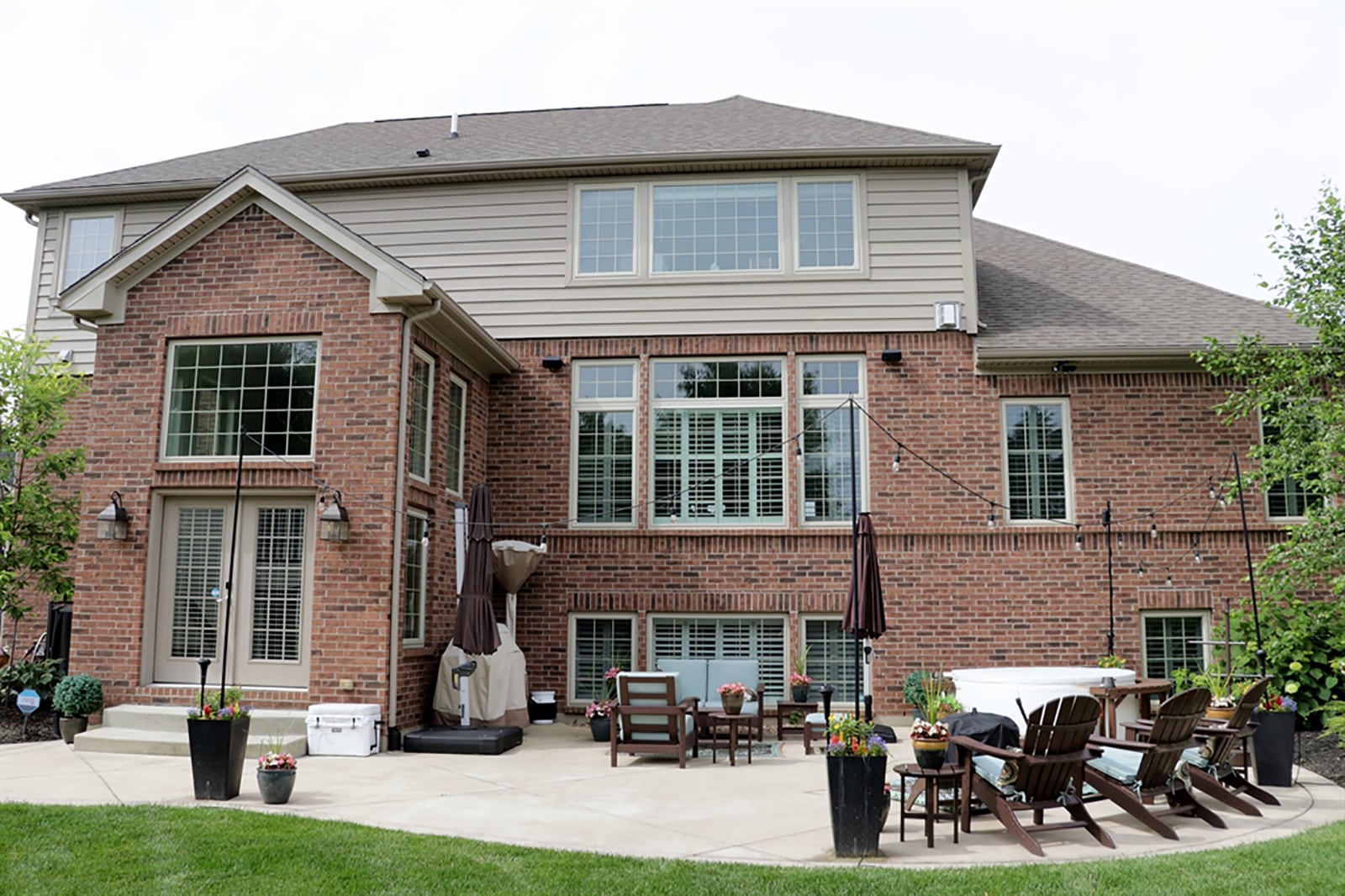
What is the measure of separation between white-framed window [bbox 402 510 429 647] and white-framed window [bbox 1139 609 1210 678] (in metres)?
8.23

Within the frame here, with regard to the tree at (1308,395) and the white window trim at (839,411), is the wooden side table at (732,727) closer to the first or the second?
the white window trim at (839,411)

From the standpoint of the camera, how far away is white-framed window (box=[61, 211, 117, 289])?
14477 millimetres

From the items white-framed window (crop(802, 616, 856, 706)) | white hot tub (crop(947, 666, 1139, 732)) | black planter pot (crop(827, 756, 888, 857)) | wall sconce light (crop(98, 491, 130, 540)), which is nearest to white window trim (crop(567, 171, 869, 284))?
white-framed window (crop(802, 616, 856, 706))

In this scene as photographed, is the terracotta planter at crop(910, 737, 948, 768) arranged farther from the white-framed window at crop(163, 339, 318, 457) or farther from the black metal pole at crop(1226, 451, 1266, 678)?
the white-framed window at crop(163, 339, 318, 457)

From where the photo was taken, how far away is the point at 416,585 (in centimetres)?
1142

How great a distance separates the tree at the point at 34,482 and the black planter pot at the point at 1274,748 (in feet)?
39.8

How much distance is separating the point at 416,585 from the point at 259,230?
406 centimetres

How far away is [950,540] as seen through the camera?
1272 cm

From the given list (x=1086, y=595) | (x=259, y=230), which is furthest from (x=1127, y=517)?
(x=259, y=230)

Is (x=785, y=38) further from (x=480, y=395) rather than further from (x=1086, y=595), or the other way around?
(x=1086, y=595)

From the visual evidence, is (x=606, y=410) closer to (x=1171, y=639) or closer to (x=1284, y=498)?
(x=1171, y=639)

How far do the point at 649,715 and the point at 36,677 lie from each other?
6896 millimetres

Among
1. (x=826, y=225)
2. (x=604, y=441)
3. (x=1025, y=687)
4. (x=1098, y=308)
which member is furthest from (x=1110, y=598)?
(x=604, y=441)

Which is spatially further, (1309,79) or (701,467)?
(701,467)
